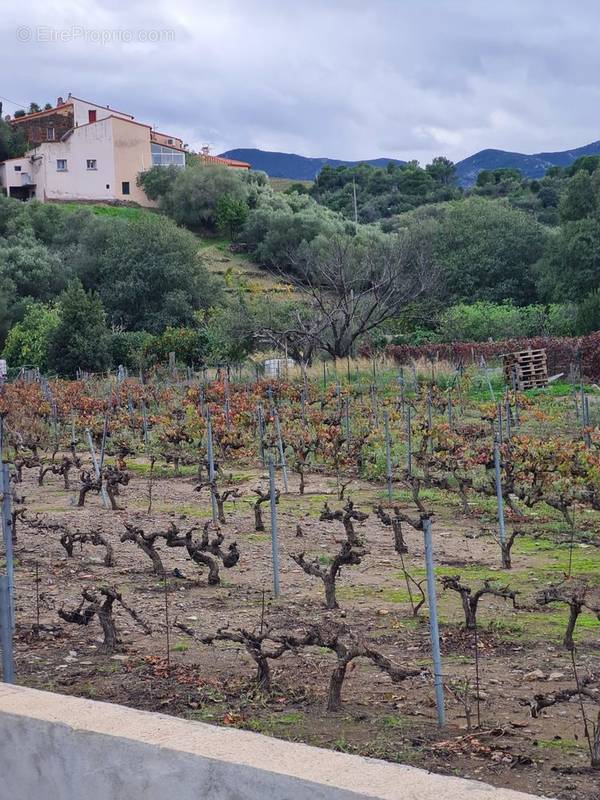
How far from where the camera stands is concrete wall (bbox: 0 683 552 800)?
3053 millimetres

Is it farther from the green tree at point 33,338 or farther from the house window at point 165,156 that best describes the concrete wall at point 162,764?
the house window at point 165,156

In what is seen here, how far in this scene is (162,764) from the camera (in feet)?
11.1

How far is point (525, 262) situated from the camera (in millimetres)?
46406

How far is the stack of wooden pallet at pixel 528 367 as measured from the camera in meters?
29.3

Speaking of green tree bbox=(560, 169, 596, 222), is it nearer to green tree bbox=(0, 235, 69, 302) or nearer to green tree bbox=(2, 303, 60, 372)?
green tree bbox=(2, 303, 60, 372)

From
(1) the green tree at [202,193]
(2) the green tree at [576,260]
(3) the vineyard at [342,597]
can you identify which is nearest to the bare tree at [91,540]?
(3) the vineyard at [342,597]

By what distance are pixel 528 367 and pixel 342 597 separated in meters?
22.2

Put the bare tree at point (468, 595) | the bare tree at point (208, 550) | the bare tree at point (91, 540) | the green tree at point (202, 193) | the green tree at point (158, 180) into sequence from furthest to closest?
the green tree at point (158, 180)
the green tree at point (202, 193)
the bare tree at point (91, 540)
the bare tree at point (208, 550)
the bare tree at point (468, 595)

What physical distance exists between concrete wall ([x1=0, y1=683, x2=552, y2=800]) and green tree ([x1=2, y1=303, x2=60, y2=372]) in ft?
120

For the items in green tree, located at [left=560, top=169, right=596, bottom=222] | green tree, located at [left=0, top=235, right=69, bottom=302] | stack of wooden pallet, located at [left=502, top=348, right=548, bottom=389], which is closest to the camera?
stack of wooden pallet, located at [left=502, top=348, right=548, bottom=389]

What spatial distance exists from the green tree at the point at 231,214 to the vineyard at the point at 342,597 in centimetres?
4355

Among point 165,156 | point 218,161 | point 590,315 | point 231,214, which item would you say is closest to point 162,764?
point 590,315

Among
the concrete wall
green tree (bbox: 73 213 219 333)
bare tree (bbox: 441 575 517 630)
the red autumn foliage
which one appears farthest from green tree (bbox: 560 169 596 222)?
the concrete wall

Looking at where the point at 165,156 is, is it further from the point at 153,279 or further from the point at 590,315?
the point at 590,315
